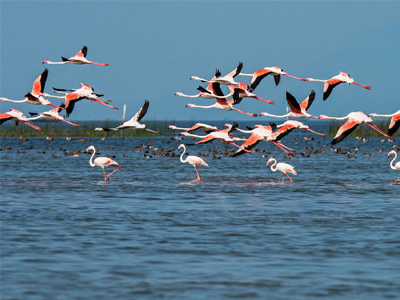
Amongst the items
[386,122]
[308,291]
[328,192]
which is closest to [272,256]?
[308,291]

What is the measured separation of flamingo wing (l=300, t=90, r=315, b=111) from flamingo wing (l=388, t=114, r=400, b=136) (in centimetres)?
295

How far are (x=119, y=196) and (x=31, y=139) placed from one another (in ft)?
142

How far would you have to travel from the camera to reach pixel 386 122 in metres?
51.0

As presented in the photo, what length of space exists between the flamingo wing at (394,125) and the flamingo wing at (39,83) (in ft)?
34.7

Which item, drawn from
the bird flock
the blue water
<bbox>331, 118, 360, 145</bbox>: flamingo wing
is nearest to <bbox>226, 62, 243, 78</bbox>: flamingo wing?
the bird flock

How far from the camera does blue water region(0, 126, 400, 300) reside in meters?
8.19

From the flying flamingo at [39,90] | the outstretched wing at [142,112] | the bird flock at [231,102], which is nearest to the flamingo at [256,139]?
the bird flock at [231,102]

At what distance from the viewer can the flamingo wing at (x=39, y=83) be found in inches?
899

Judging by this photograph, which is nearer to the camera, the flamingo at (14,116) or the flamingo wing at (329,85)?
the flamingo wing at (329,85)

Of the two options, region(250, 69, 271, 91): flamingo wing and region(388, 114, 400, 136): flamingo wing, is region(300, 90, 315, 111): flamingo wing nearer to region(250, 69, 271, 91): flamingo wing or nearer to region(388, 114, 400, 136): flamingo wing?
region(250, 69, 271, 91): flamingo wing

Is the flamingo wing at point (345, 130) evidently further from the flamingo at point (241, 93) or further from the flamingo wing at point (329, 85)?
the flamingo at point (241, 93)

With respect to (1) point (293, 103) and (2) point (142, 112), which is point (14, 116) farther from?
(1) point (293, 103)

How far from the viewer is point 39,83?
22.8 m

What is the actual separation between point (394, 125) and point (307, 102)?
3.45m
